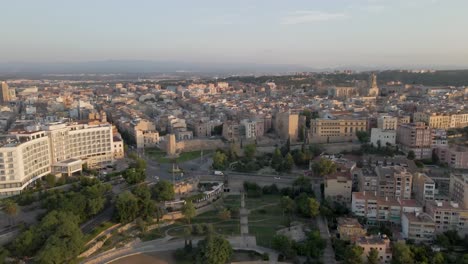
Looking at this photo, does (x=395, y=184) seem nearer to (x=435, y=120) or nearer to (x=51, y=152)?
(x=435, y=120)

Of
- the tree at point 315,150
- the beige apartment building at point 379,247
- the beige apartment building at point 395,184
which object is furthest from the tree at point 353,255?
the tree at point 315,150

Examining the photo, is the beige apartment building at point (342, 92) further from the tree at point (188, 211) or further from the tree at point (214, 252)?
the tree at point (214, 252)

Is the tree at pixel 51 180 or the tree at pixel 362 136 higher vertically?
the tree at pixel 362 136

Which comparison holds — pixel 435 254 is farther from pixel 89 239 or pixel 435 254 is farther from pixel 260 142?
pixel 260 142

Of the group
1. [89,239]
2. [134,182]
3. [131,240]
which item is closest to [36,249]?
[89,239]

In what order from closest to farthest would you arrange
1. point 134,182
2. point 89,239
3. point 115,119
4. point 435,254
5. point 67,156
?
point 435,254 → point 89,239 → point 134,182 → point 67,156 → point 115,119

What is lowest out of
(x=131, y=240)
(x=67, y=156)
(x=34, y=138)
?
(x=131, y=240)

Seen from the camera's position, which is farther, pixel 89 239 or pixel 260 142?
pixel 260 142

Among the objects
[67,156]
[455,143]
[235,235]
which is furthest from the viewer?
[455,143]

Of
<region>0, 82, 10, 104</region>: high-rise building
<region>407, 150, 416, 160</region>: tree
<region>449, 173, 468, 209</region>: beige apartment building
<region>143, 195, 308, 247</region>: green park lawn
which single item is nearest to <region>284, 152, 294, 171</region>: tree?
<region>143, 195, 308, 247</region>: green park lawn
